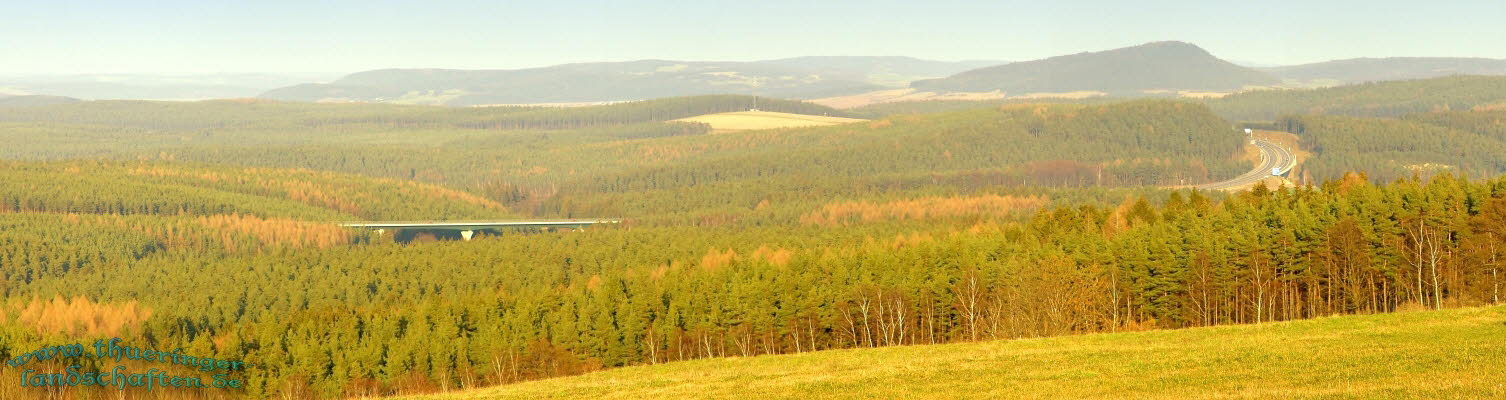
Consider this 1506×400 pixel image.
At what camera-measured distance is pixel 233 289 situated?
175 metres

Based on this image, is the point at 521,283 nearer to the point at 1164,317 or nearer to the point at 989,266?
the point at 989,266

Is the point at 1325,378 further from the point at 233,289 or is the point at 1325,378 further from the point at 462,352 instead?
the point at 233,289

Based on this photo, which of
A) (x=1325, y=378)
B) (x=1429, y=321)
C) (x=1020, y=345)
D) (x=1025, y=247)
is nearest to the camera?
(x=1325, y=378)

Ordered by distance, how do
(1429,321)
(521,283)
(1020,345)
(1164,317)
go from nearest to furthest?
(1429,321) < (1020,345) < (1164,317) < (521,283)

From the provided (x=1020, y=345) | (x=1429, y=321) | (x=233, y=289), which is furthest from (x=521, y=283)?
(x=1429, y=321)

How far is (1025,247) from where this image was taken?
122 metres

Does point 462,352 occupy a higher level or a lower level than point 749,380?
lower

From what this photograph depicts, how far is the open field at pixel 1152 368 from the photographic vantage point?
46.7 metres

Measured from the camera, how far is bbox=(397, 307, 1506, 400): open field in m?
46.7

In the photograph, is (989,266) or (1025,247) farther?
(1025,247)

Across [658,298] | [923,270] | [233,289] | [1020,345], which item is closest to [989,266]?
[923,270]

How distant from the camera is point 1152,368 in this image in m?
54.9

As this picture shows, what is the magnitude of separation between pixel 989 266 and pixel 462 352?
45775 mm

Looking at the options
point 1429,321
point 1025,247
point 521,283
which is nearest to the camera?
point 1429,321
